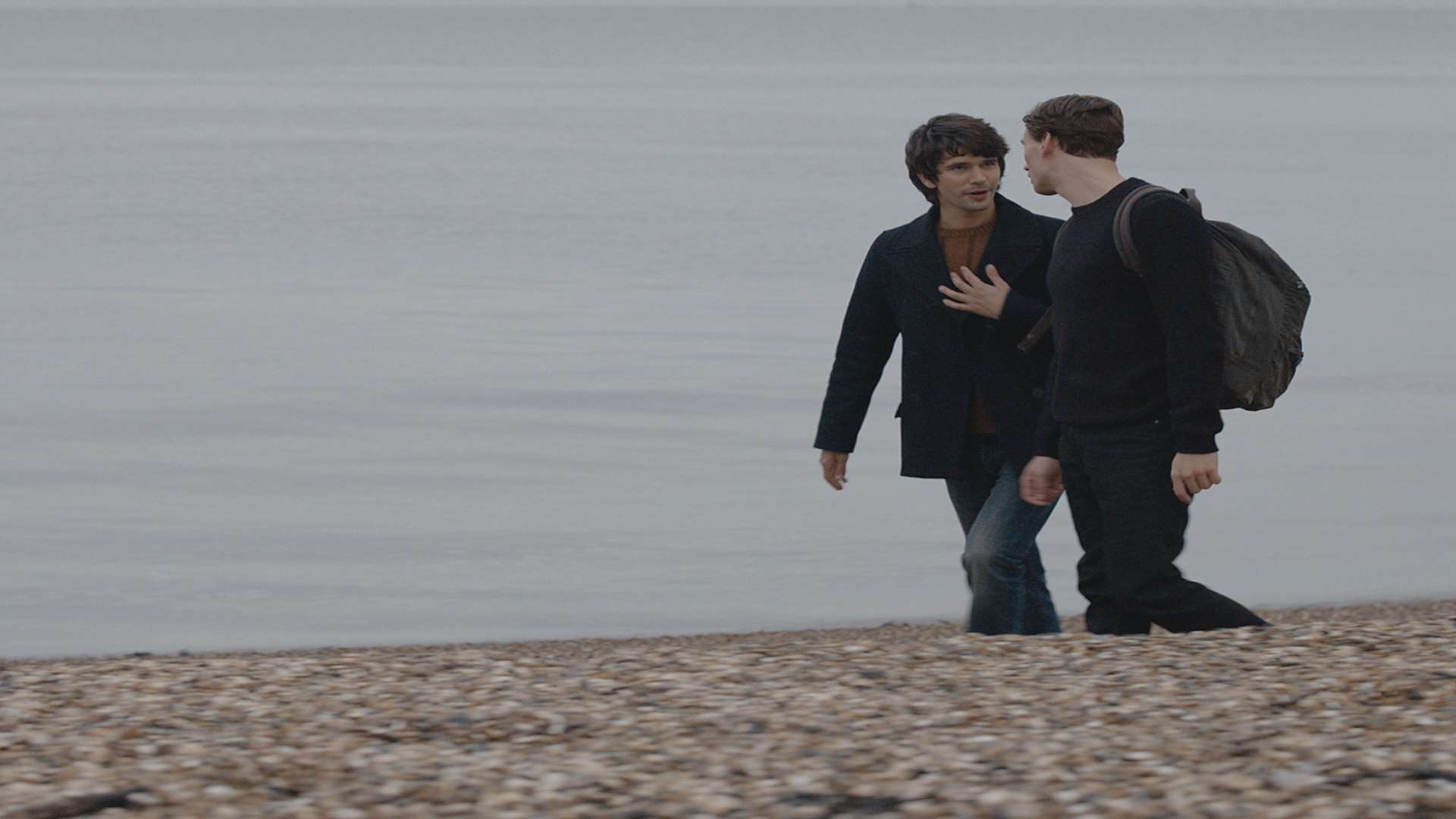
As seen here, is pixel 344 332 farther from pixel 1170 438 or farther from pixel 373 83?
pixel 373 83

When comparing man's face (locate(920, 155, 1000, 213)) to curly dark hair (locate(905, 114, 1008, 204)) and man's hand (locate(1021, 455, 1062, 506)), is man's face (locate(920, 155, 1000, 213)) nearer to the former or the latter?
curly dark hair (locate(905, 114, 1008, 204))

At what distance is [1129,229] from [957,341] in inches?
35.2

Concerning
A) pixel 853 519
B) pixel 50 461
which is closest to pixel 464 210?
pixel 50 461

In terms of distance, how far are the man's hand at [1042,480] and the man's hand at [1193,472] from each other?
0.50 metres

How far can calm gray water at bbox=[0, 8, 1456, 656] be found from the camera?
Answer: 9.80m

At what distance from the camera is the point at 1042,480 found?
5.23 metres

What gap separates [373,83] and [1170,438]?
10206cm

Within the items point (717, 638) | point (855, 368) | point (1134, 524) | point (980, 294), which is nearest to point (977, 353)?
point (980, 294)

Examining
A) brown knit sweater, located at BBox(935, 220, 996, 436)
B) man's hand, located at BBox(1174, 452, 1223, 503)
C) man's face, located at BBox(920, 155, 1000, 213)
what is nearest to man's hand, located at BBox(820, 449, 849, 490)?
brown knit sweater, located at BBox(935, 220, 996, 436)

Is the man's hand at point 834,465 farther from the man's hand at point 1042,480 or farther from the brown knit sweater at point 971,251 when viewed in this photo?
the man's hand at point 1042,480

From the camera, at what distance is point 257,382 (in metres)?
15.5

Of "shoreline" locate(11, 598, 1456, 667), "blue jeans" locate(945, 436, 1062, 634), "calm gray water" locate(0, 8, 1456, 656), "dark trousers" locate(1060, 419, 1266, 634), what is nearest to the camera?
"dark trousers" locate(1060, 419, 1266, 634)

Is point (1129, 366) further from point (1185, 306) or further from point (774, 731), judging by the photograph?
point (774, 731)

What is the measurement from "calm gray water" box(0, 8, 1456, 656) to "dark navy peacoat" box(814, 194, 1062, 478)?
144 inches
